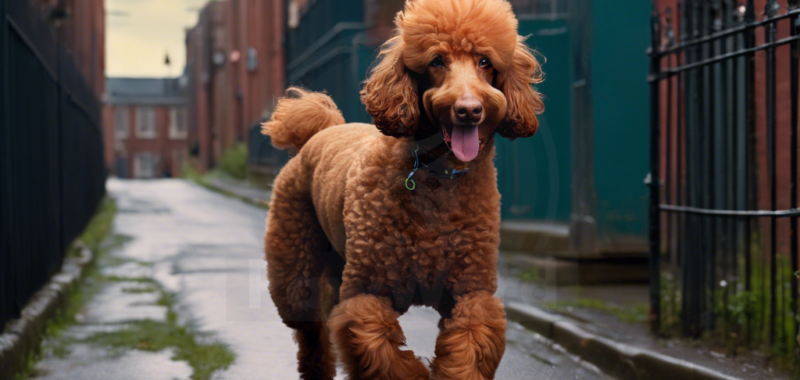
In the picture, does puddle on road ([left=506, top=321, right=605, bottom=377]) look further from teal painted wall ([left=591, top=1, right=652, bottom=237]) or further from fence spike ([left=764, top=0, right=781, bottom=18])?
fence spike ([left=764, top=0, right=781, bottom=18])

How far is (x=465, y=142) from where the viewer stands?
330 centimetres

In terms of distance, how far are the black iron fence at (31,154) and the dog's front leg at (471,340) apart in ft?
8.69

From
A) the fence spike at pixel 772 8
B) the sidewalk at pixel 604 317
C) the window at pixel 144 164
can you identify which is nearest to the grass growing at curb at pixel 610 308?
the sidewalk at pixel 604 317

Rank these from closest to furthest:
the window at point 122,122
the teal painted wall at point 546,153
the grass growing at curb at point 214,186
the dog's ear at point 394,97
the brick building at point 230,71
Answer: the dog's ear at point 394,97, the teal painted wall at point 546,153, the grass growing at curb at point 214,186, the brick building at point 230,71, the window at point 122,122

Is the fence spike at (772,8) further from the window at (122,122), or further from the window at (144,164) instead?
the window at (122,122)

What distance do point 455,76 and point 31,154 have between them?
4.22 meters

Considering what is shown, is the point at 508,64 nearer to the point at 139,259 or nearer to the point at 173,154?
the point at 139,259

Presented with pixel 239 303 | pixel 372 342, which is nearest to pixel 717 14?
pixel 372 342

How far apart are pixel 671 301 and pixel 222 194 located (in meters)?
24.7

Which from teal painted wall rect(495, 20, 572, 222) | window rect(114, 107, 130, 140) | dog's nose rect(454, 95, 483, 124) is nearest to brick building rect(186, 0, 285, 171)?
window rect(114, 107, 130, 140)

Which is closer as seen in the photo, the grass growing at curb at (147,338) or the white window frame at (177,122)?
the grass growing at curb at (147,338)

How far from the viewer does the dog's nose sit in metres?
3.13

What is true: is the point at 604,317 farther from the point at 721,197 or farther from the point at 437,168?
the point at 437,168

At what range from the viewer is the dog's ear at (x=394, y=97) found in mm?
3441
